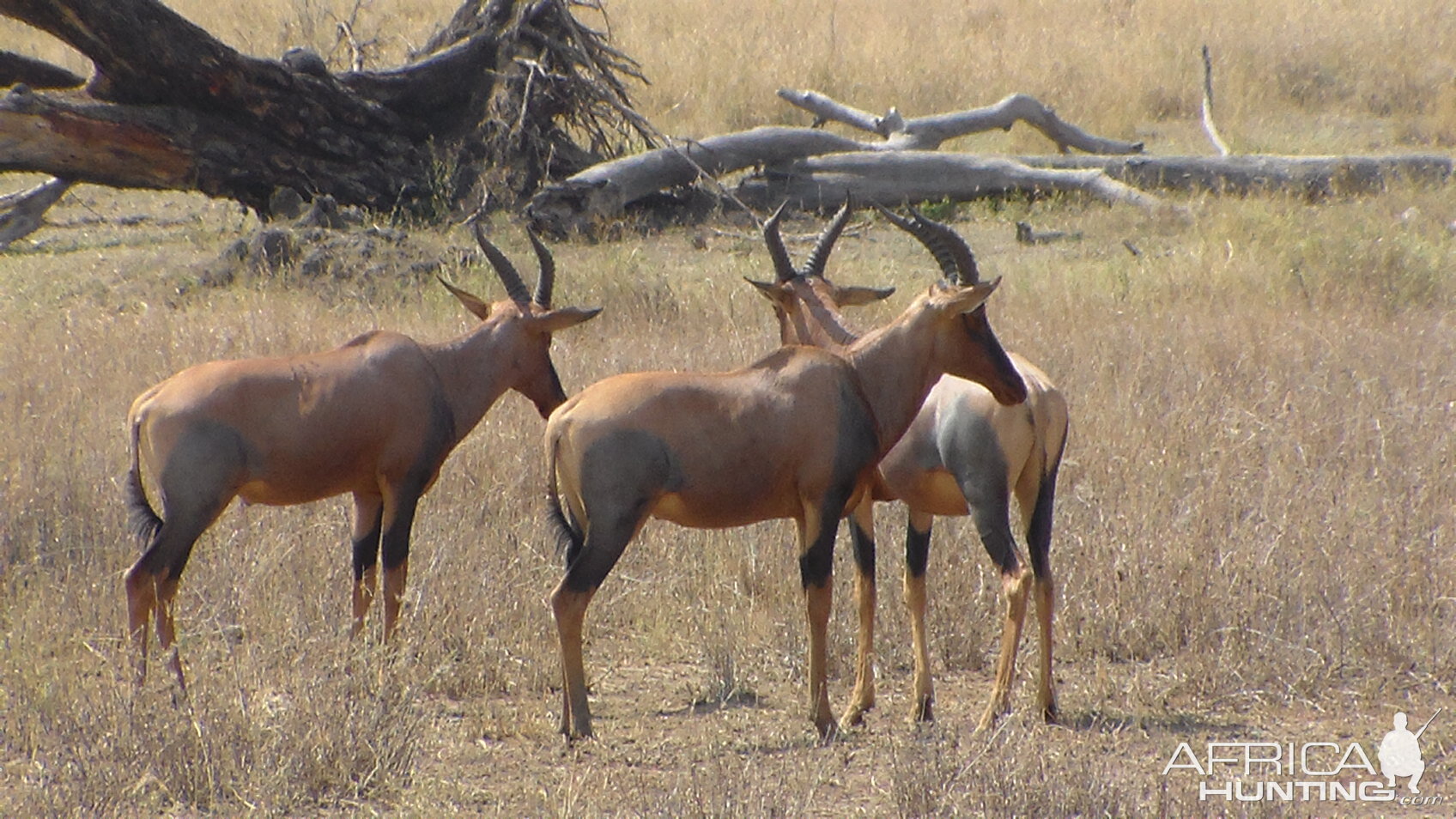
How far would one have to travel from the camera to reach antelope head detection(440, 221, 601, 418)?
21.1 feet

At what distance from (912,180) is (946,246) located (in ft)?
33.3

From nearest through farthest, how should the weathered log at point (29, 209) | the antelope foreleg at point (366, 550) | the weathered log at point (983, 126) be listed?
the antelope foreleg at point (366, 550) < the weathered log at point (29, 209) < the weathered log at point (983, 126)

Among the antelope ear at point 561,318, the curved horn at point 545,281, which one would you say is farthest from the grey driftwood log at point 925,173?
the antelope ear at point 561,318

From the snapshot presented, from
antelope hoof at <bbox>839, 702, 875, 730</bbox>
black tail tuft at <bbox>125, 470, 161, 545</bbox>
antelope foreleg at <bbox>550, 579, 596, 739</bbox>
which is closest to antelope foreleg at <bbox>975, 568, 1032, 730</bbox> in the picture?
antelope hoof at <bbox>839, 702, 875, 730</bbox>

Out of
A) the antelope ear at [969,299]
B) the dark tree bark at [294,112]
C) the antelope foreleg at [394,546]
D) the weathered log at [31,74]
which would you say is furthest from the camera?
the weathered log at [31,74]

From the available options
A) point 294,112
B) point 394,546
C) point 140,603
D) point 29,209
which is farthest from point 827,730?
point 29,209

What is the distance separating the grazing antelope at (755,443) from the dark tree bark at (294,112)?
9.72m

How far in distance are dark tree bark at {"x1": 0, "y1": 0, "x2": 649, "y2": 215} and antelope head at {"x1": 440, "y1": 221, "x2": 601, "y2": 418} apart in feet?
27.4

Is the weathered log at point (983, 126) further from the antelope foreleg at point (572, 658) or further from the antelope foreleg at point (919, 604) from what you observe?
the antelope foreleg at point (572, 658)

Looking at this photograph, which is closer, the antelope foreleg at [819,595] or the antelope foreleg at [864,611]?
the antelope foreleg at [819,595]

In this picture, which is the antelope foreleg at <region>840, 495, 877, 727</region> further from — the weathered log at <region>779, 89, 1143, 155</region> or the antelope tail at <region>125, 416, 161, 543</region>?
the weathered log at <region>779, 89, 1143, 155</region>

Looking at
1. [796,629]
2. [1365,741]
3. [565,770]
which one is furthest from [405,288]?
[1365,741]

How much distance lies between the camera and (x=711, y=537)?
753 centimetres

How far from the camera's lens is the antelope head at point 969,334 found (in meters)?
5.64
